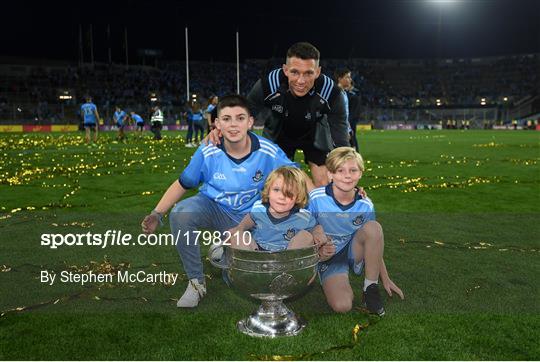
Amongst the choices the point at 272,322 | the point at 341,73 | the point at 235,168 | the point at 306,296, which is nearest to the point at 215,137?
the point at 235,168

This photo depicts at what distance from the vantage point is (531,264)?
Result: 4.61 m

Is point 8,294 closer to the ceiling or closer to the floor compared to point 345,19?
closer to the floor

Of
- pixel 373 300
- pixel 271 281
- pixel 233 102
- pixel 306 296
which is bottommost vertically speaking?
pixel 306 296

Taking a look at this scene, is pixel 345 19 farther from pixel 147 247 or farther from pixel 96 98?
pixel 147 247

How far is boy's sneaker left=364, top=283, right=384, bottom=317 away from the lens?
3426mm

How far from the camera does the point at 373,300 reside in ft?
11.4

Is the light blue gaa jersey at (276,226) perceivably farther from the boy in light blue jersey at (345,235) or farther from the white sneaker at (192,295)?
the white sneaker at (192,295)

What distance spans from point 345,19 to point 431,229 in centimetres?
6197

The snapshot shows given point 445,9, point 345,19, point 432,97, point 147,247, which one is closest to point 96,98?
point 345,19

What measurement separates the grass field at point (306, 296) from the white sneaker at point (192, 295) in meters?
0.07

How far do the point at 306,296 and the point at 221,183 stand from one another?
1019mm

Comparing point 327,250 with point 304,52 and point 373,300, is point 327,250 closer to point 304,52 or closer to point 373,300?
point 373,300

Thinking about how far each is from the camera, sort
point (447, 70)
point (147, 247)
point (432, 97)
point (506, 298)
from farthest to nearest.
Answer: point (447, 70) < point (432, 97) < point (147, 247) < point (506, 298)

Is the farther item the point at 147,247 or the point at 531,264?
the point at 147,247
